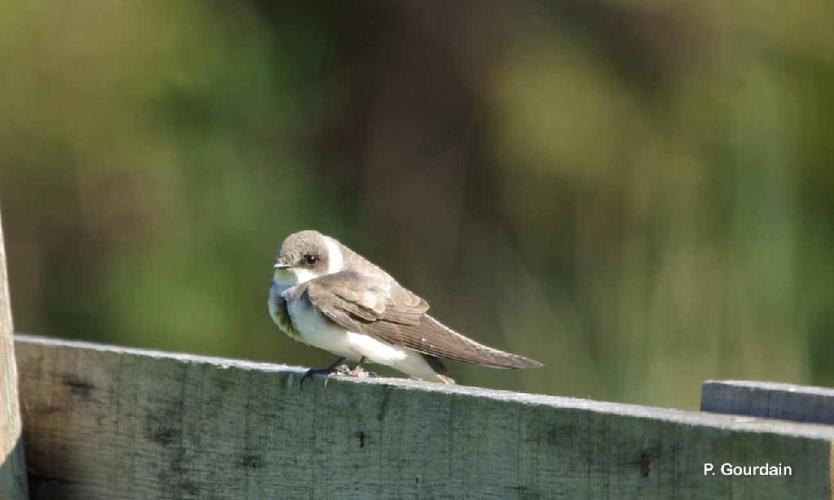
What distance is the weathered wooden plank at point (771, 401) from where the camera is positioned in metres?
1.82

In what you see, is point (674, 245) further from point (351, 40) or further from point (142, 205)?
point (142, 205)

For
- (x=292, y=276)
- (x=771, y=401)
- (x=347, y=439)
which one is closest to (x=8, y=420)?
(x=347, y=439)

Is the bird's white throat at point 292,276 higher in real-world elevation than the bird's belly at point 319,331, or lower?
higher

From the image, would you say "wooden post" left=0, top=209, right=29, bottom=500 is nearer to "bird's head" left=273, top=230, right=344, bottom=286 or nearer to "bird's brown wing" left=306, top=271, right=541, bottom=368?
"bird's brown wing" left=306, top=271, right=541, bottom=368

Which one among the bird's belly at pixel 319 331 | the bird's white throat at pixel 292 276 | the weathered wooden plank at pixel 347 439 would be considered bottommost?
the weathered wooden plank at pixel 347 439

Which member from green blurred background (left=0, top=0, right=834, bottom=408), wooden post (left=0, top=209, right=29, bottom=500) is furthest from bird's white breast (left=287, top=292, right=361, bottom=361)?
green blurred background (left=0, top=0, right=834, bottom=408)

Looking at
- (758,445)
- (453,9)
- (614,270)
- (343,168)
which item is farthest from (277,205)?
(758,445)

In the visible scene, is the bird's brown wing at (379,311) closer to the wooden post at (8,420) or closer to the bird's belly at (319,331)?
the bird's belly at (319,331)

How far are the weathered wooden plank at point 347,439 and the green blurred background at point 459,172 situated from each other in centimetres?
237

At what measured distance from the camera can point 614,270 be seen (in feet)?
17.1

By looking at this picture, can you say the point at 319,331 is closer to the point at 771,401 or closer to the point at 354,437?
the point at 354,437

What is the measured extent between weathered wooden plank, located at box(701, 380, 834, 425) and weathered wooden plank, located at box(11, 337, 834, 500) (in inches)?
4.0

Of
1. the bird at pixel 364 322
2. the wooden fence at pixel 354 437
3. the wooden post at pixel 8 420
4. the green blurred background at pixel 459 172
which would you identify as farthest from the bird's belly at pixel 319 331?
the green blurred background at pixel 459 172

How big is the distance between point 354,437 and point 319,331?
1.47 m
